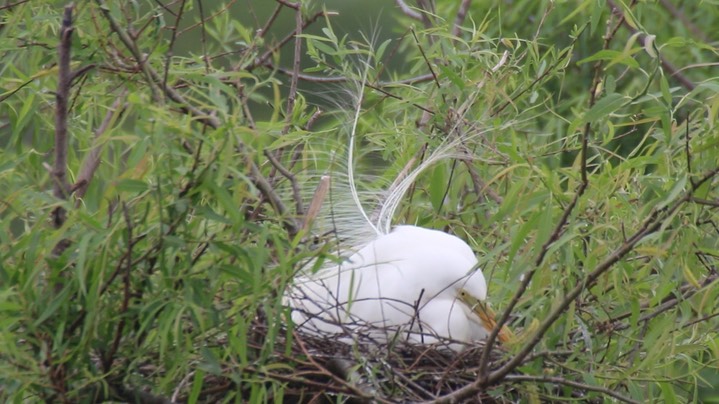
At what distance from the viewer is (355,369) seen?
1.01 metres

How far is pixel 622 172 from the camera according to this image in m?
1.10

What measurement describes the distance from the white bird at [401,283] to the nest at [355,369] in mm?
28

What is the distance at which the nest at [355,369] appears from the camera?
998mm

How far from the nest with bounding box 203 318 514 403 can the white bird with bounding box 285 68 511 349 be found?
0.03 metres

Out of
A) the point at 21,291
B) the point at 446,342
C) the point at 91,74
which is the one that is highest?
the point at 91,74

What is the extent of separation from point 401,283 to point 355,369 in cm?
29

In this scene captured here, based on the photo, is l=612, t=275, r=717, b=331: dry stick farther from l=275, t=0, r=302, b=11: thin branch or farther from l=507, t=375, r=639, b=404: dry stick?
l=275, t=0, r=302, b=11: thin branch

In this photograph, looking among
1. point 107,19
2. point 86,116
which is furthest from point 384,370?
point 86,116

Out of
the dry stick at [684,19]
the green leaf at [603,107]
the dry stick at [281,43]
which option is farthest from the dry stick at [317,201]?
the dry stick at [684,19]

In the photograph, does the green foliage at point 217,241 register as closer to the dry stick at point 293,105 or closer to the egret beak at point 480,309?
the dry stick at point 293,105

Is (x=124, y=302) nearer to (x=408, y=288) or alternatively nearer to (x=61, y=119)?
(x=61, y=119)

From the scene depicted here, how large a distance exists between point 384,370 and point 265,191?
218 mm

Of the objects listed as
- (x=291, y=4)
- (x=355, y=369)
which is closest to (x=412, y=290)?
(x=355, y=369)

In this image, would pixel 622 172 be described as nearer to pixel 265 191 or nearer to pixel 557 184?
pixel 557 184
